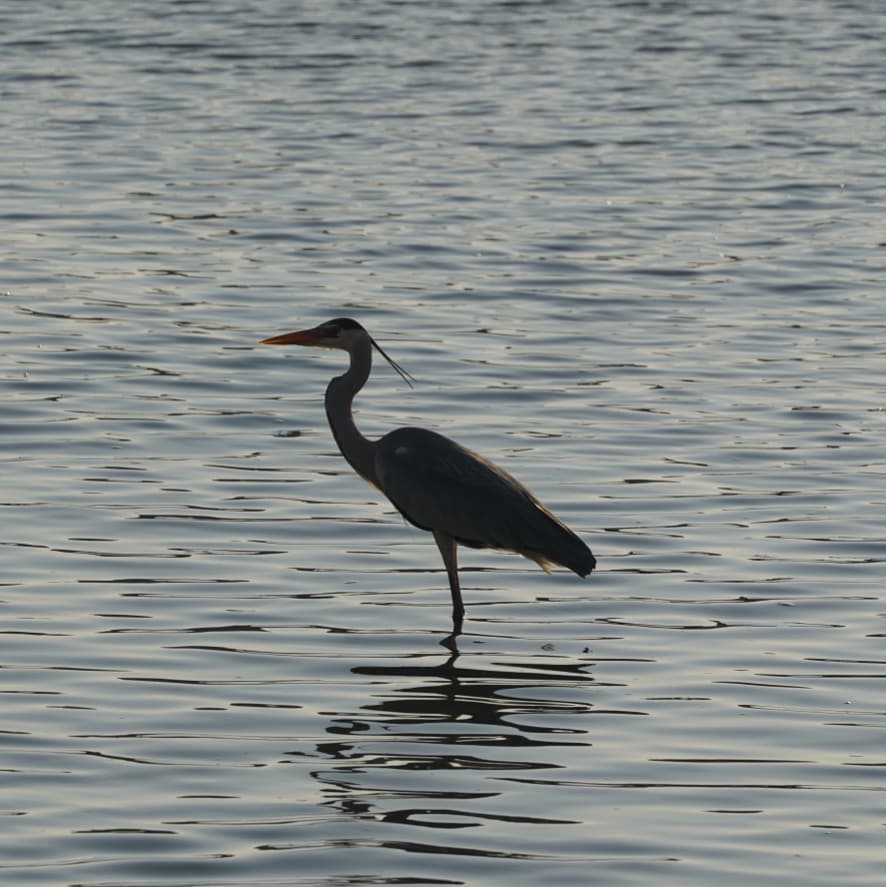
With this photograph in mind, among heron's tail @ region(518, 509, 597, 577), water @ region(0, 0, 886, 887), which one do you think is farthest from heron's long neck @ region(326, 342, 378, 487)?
heron's tail @ region(518, 509, 597, 577)

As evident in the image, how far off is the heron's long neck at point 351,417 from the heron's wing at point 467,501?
13 centimetres

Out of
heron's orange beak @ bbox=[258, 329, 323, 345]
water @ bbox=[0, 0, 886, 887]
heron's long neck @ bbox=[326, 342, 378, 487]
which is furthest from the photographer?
heron's orange beak @ bbox=[258, 329, 323, 345]

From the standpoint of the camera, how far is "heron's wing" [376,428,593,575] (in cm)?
1032

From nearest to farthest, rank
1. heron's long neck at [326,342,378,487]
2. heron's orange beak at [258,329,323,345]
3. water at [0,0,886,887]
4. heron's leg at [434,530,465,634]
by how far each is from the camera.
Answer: water at [0,0,886,887] → heron's leg at [434,530,465,634] → heron's long neck at [326,342,378,487] → heron's orange beak at [258,329,323,345]

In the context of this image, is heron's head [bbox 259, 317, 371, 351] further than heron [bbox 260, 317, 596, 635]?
Yes

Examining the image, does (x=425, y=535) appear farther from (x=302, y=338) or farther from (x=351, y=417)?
(x=302, y=338)

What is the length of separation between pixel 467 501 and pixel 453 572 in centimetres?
34

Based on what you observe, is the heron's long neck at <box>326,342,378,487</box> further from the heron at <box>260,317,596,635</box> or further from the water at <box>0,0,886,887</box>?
the water at <box>0,0,886,887</box>

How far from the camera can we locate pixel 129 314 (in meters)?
16.9

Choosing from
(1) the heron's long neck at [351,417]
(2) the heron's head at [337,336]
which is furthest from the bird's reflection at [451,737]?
(2) the heron's head at [337,336]

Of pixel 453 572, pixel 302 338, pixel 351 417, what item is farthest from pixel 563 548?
pixel 302 338

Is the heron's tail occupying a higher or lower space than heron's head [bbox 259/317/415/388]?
lower

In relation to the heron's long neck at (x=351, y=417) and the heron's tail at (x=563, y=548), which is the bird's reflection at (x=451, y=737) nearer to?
the heron's tail at (x=563, y=548)

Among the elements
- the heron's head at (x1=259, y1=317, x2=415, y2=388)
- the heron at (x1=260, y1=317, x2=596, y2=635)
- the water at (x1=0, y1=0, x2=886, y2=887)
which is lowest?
the water at (x1=0, y1=0, x2=886, y2=887)
